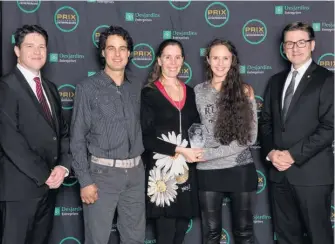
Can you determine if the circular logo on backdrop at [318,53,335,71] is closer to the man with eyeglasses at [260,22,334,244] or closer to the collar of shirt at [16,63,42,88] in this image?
the man with eyeglasses at [260,22,334,244]

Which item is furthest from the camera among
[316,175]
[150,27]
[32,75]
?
[150,27]

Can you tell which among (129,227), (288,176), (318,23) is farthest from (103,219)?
(318,23)

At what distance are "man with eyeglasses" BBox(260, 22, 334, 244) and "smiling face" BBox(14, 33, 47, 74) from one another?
153 cm

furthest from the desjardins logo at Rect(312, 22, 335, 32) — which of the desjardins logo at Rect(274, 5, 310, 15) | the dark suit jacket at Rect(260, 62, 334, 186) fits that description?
the dark suit jacket at Rect(260, 62, 334, 186)

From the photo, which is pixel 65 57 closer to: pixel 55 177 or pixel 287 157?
pixel 55 177

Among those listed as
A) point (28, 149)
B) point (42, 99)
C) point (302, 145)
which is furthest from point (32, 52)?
point (302, 145)

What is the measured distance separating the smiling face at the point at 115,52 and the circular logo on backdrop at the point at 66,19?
0.72 meters

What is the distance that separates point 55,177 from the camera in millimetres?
2523

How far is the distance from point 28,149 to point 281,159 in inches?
60.9

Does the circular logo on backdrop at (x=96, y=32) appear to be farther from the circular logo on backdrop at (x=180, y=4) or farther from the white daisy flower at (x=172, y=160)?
the white daisy flower at (x=172, y=160)

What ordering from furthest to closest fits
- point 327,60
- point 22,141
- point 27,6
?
point 327,60, point 27,6, point 22,141

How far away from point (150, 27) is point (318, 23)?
4.41 ft

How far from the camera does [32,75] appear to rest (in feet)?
8.30

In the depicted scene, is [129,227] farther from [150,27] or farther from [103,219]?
[150,27]
